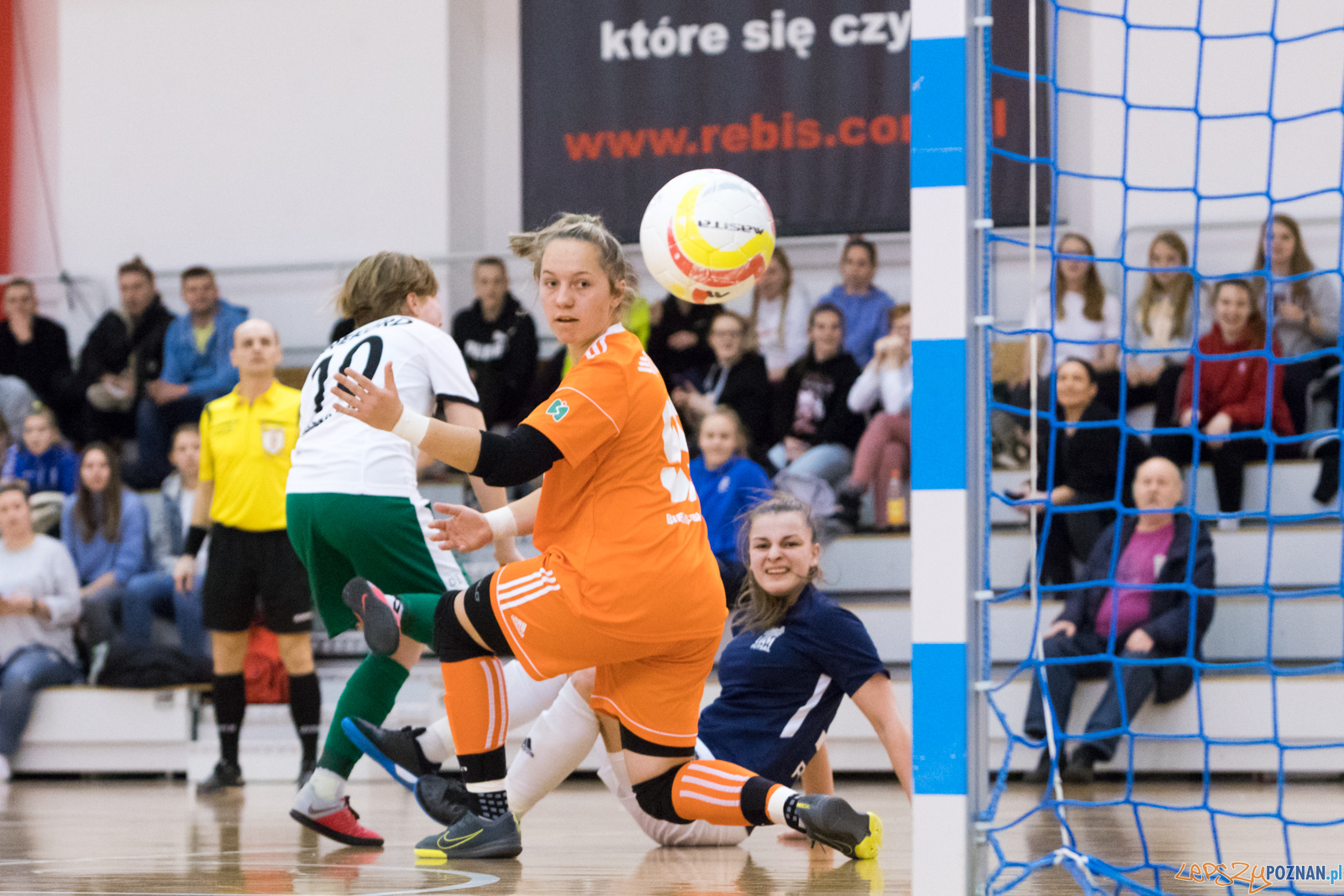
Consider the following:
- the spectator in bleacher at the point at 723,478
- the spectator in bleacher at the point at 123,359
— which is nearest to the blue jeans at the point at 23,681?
the spectator in bleacher at the point at 123,359

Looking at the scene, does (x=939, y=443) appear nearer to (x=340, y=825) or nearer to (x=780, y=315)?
(x=340, y=825)

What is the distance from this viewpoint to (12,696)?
679cm

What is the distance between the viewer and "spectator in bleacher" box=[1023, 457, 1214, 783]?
5695 mm

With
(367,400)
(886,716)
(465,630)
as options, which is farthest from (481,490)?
(886,716)

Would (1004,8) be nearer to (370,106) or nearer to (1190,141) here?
(1190,141)

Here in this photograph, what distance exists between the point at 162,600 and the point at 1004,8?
523 centimetres

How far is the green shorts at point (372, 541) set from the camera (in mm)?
3666

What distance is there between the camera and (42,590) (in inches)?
278

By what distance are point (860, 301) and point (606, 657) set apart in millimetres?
4835

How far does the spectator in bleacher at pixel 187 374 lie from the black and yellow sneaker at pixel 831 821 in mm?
5871

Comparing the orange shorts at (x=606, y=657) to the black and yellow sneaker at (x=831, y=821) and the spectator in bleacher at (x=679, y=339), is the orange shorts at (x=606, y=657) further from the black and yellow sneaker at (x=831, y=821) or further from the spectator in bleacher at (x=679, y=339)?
the spectator in bleacher at (x=679, y=339)

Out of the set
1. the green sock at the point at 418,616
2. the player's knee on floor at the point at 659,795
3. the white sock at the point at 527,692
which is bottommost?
the player's knee on floor at the point at 659,795

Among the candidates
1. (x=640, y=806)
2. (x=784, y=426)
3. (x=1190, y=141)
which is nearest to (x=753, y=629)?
(x=640, y=806)

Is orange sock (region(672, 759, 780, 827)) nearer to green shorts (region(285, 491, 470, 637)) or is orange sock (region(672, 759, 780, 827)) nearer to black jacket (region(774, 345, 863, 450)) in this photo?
green shorts (region(285, 491, 470, 637))
